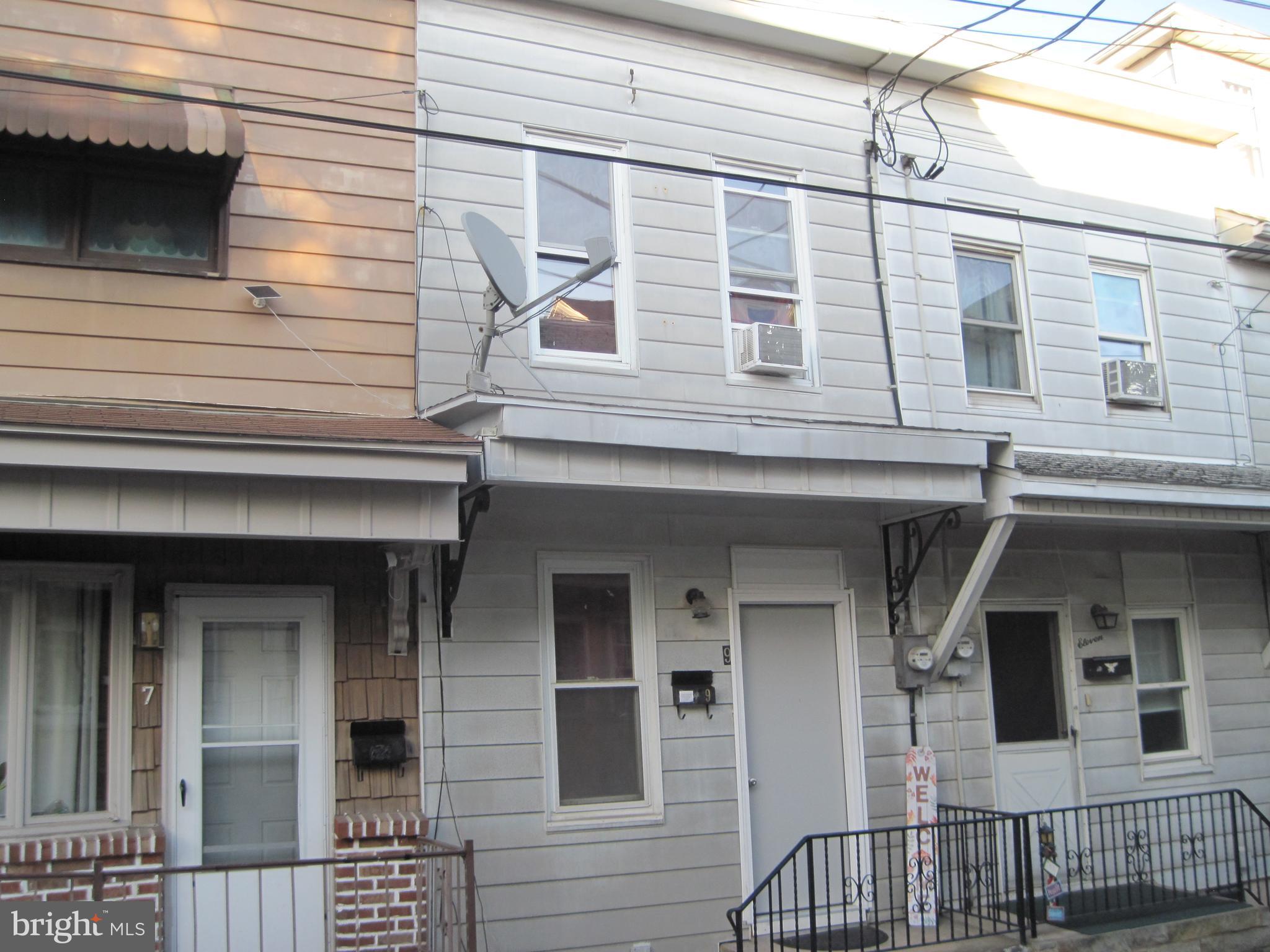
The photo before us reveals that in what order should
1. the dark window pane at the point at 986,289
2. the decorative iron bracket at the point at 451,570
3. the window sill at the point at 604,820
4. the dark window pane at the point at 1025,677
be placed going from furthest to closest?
the dark window pane at the point at 986,289, the dark window pane at the point at 1025,677, the window sill at the point at 604,820, the decorative iron bracket at the point at 451,570

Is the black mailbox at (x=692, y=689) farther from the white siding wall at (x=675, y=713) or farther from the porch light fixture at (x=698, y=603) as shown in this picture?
the porch light fixture at (x=698, y=603)

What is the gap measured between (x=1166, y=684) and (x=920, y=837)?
3388 mm


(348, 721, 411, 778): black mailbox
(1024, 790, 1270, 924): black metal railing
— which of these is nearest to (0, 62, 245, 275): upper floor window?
(348, 721, 411, 778): black mailbox

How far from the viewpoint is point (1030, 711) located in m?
9.39

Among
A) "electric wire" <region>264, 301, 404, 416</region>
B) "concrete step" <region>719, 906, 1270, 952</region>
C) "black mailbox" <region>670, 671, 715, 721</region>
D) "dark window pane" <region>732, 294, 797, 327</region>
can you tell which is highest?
"dark window pane" <region>732, 294, 797, 327</region>

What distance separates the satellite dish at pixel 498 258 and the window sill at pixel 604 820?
10.6 ft

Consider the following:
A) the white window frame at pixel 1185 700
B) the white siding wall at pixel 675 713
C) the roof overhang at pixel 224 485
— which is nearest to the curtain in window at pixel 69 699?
the roof overhang at pixel 224 485

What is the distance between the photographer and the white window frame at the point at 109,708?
6207 millimetres

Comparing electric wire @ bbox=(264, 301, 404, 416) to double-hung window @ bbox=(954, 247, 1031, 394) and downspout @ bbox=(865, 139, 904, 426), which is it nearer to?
downspout @ bbox=(865, 139, 904, 426)

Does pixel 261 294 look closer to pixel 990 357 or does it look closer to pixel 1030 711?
pixel 990 357

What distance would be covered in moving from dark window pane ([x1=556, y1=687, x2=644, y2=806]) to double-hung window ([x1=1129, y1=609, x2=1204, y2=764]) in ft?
15.3

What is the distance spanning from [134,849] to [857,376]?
585 centimetres

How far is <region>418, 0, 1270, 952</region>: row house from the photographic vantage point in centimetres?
742

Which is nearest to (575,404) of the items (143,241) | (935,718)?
(143,241)
